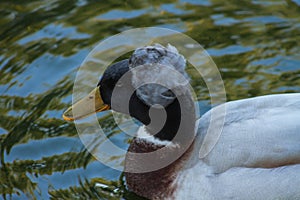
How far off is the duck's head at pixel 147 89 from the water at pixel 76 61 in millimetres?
665

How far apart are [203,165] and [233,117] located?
477mm

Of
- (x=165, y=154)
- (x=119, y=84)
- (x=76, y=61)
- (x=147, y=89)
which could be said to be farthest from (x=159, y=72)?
(x=76, y=61)

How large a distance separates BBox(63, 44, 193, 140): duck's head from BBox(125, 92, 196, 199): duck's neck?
0.5 inches

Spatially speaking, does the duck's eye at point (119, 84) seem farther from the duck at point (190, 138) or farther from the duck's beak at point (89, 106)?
the duck's beak at point (89, 106)

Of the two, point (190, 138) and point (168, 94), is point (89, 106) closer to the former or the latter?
point (168, 94)

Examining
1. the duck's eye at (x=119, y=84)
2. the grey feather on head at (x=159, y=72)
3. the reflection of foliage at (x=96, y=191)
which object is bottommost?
the reflection of foliage at (x=96, y=191)

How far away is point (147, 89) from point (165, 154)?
668 millimetres

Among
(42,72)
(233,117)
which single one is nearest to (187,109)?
(233,117)

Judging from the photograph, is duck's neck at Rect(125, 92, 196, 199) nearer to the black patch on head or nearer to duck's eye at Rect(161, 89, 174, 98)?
duck's eye at Rect(161, 89, 174, 98)

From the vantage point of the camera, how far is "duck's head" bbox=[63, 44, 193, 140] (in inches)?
227

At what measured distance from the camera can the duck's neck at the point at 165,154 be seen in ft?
19.6

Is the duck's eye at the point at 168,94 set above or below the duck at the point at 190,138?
above

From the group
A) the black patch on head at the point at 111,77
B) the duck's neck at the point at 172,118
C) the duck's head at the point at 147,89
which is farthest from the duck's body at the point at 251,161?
the black patch on head at the point at 111,77

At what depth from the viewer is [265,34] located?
850 cm
